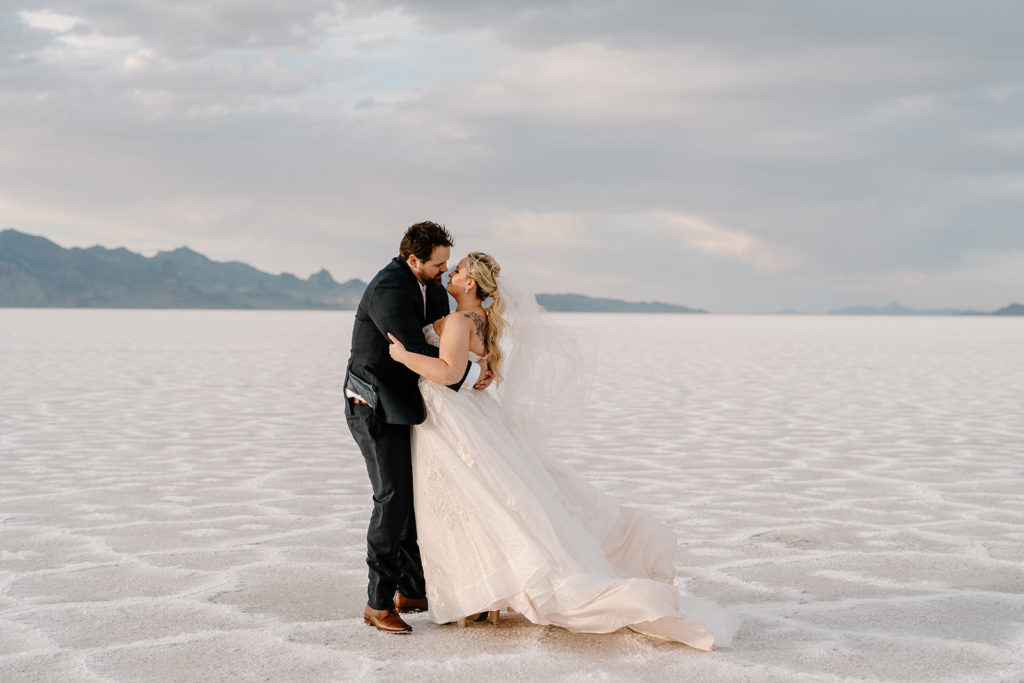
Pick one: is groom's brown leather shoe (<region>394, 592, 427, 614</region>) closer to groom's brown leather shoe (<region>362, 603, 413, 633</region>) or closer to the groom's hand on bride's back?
groom's brown leather shoe (<region>362, 603, 413, 633</region>)

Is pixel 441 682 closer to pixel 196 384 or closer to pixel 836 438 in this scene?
pixel 836 438

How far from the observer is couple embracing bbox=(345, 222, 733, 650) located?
3.96 metres

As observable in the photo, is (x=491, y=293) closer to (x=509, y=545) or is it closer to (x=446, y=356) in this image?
(x=446, y=356)

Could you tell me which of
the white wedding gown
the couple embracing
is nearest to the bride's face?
the couple embracing

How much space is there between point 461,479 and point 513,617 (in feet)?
2.39

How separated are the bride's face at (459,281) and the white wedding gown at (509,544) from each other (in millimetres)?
193

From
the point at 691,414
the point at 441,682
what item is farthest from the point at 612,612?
the point at 691,414

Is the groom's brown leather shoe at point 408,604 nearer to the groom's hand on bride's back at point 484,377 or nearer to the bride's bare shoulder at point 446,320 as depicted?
the groom's hand on bride's back at point 484,377

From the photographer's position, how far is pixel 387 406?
13.4ft

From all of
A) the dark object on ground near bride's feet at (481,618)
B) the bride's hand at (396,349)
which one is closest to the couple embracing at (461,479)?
the bride's hand at (396,349)

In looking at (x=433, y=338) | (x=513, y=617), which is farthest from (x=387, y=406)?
(x=513, y=617)

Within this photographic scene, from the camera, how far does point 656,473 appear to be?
8.04m

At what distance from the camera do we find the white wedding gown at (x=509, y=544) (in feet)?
12.8

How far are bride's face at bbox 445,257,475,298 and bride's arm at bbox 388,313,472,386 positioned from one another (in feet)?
0.54
